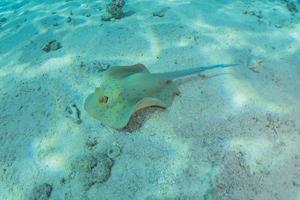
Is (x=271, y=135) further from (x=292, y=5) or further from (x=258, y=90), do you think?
(x=292, y=5)

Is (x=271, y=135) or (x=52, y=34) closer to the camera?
(x=271, y=135)

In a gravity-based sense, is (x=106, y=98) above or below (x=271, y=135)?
above

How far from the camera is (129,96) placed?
393cm

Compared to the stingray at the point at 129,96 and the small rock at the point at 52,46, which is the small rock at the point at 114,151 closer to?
the stingray at the point at 129,96

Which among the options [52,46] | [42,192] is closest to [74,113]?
[42,192]

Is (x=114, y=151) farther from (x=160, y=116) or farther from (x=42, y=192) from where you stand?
(x=42, y=192)

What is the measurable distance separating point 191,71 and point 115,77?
1.23 meters

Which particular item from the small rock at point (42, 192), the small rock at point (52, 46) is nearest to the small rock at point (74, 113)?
the small rock at point (42, 192)

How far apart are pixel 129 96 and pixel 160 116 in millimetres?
551

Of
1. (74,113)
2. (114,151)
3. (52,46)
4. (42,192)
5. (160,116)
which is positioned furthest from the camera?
(52,46)

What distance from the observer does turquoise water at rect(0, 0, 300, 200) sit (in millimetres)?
3404

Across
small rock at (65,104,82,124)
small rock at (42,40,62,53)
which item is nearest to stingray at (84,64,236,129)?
small rock at (65,104,82,124)

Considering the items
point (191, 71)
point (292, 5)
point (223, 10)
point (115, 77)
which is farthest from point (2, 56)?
point (292, 5)

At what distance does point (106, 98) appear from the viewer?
3.91 m
